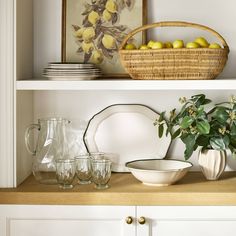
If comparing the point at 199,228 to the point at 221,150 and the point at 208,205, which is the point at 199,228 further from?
the point at 221,150

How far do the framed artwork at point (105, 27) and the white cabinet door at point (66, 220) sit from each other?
2.18ft

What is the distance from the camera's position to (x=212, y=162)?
7.61ft

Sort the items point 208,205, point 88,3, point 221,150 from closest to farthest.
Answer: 1. point 208,205
2. point 221,150
3. point 88,3

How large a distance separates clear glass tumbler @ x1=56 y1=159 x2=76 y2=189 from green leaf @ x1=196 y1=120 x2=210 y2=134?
531mm

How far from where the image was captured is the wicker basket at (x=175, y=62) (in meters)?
2.20

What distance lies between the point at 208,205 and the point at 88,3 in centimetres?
105

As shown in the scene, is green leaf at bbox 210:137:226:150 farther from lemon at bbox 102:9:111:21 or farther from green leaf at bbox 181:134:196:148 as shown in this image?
lemon at bbox 102:9:111:21

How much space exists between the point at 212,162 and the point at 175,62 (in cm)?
45

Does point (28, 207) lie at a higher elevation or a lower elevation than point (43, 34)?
lower

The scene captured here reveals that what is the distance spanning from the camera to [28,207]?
213 centimetres

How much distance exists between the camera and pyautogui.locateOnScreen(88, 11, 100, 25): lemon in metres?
2.50

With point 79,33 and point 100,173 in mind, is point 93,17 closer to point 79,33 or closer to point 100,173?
point 79,33

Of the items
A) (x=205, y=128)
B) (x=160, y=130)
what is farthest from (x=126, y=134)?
(x=205, y=128)

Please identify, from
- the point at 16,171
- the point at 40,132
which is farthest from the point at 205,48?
the point at 16,171
